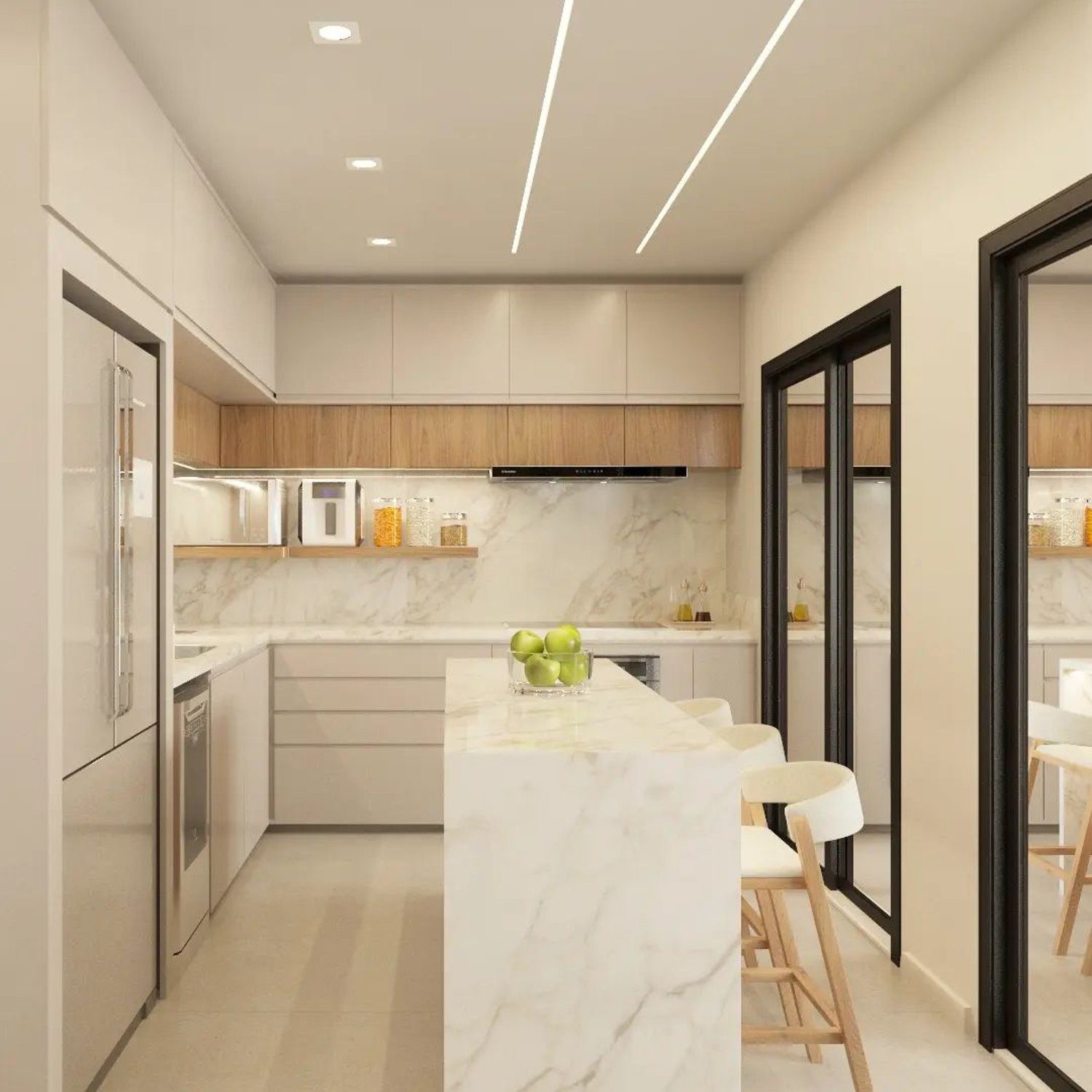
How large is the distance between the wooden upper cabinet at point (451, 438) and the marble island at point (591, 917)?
3.34 metres

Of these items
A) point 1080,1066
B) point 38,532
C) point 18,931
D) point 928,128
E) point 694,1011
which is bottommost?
point 1080,1066

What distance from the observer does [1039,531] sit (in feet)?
9.14

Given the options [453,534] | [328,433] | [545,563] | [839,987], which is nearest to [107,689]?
[839,987]

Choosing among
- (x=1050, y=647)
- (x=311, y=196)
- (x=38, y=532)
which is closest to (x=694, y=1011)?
(x=1050, y=647)

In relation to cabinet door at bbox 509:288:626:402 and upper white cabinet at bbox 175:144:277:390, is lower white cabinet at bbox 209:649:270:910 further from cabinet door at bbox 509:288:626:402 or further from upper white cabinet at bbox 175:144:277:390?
cabinet door at bbox 509:288:626:402

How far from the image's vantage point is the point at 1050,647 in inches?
108

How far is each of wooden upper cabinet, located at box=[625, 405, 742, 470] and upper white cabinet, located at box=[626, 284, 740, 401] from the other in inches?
4.0

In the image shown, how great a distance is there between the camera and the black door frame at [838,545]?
3.56 metres

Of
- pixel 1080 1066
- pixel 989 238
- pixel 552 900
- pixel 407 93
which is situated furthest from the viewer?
pixel 407 93

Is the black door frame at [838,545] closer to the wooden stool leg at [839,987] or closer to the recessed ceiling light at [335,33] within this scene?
the wooden stool leg at [839,987]

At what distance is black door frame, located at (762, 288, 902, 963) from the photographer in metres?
3.56

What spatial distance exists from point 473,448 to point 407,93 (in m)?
2.43

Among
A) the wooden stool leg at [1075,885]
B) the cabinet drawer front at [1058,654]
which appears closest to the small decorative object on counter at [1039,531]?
the cabinet drawer front at [1058,654]

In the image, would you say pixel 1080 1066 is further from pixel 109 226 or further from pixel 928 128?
pixel 109 226
